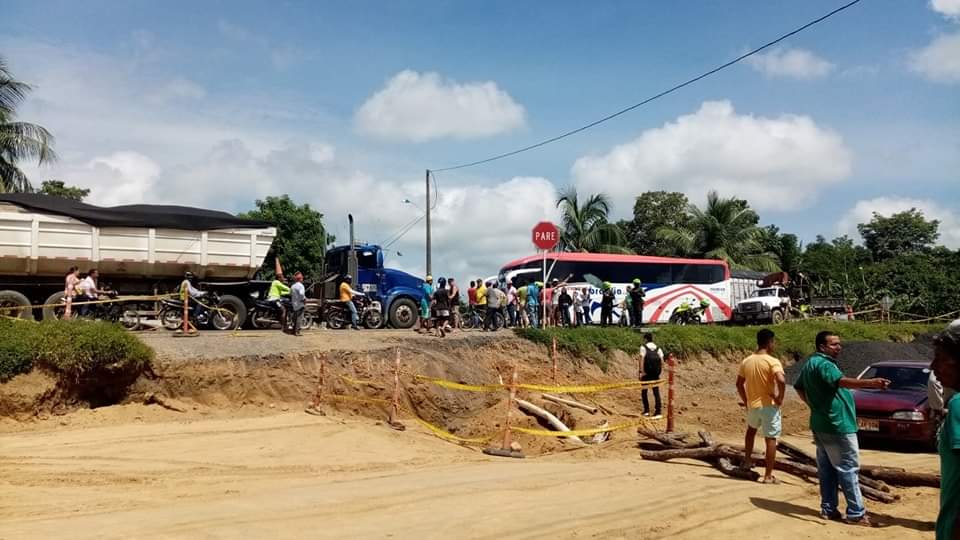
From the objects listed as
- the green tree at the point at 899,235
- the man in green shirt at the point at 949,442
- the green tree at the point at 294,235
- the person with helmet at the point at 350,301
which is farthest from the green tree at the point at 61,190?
the green tree at the point at 899,235

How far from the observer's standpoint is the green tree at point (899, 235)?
60.6 meters

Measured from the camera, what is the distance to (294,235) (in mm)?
41250

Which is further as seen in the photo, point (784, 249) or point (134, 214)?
point (784, 249)

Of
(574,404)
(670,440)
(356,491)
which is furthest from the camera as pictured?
(574,404)

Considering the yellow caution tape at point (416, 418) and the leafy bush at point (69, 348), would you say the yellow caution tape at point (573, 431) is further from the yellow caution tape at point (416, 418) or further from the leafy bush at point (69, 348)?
the leafy bush at point (69, 348)

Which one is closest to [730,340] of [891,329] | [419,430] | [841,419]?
[891,329]

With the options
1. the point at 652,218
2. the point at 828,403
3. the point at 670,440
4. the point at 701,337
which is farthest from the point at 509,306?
the point at 652,218

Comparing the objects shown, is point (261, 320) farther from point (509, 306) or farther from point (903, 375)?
point (903, 375)

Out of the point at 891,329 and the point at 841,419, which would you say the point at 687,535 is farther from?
the point at 891,329

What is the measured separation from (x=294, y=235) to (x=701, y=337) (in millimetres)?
23330

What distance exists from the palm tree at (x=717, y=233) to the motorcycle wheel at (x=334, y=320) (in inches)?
1050

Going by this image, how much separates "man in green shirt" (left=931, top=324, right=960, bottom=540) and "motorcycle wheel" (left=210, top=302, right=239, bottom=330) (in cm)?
1719

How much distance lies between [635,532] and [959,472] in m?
3.90

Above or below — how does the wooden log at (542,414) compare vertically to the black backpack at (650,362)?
below
